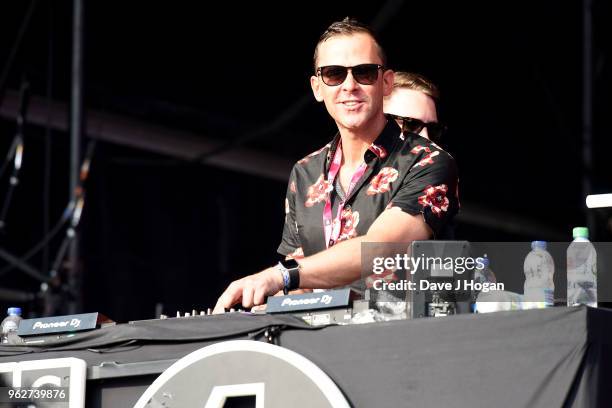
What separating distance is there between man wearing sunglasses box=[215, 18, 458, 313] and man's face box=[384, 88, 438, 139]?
13.9 inches

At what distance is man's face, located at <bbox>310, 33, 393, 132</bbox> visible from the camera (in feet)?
11.3

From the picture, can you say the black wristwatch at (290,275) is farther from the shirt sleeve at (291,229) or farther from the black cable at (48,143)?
the black cable at (48,143)

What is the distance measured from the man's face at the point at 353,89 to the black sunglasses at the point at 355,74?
11mm

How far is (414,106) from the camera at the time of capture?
397 cm

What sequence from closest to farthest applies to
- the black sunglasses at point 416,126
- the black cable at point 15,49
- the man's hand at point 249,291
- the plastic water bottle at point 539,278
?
1. the plastic water bottle at point 539,278
2. the man's hand at point 249,291
3. the black sunglasses at point 416,126
4. the black cable at point 15,49

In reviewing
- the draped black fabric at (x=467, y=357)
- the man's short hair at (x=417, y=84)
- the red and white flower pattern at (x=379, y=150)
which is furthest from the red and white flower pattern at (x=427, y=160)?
the draped black fabric at (x=467, y=357)

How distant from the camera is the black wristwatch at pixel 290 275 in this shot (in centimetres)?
312

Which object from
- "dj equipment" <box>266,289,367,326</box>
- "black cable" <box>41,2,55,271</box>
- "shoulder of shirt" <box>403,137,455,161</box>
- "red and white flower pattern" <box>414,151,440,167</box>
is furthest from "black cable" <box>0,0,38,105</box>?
"dj equipment" <box>266,289,367,326</box>

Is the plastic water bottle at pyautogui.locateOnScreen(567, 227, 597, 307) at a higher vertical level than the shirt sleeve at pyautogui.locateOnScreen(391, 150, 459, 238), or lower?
lower

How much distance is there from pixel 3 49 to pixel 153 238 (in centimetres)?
187

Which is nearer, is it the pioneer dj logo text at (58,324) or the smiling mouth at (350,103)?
the pioneer dj logo text at (58,324)

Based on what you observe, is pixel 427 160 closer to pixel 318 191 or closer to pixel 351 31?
pixel 318 191

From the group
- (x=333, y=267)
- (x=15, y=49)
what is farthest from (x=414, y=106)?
(x=15, y=49)

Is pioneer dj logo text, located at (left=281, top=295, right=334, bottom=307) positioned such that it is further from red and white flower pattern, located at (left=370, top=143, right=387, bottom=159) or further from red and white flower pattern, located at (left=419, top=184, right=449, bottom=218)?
red and white flower pattern, located at (left=370, top=143, right=387, bottom=159)
